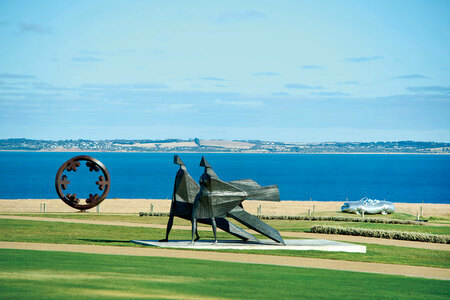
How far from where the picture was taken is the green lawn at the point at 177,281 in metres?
14.7

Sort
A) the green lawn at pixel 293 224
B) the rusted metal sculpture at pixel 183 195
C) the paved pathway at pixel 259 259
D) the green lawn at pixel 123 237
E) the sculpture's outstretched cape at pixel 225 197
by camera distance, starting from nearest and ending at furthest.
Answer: the paved pathway at pixel 259 259 < the green lawn at pixel 123 237 < the sculpture's outstretched cape at pixel 225 197 < the rusted metal sculpture at pixel 183 195 < the green lawn at pixel 293 224

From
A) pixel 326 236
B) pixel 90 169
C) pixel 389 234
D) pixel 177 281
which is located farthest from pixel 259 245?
pixel 90 169

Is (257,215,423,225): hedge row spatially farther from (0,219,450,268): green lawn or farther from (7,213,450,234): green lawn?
(0,219,450,268): green lawn

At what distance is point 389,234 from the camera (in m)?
31.1

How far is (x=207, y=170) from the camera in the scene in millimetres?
23922

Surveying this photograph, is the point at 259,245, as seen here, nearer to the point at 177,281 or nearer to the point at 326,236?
the point at 326,236

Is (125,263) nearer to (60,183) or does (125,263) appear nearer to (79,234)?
(79,234)

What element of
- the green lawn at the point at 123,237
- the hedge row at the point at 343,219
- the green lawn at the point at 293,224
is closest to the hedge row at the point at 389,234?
Answer: the green lawn at the point at 293,224

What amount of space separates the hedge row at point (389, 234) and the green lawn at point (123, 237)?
3590 millimetres

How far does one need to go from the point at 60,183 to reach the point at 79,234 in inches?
526

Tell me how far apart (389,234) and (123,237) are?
13108 millimetres

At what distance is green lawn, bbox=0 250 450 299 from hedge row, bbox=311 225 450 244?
11.5 meters

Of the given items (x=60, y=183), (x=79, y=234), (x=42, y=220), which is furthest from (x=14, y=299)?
(x=60, y=183)

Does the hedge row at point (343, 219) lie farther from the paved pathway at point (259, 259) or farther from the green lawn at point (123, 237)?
the paved pathway at point (259, 259)
